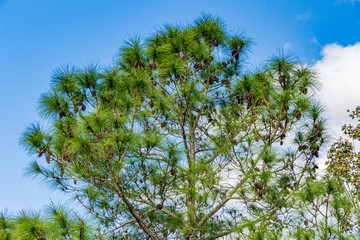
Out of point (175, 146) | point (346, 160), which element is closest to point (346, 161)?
point (346, 160)

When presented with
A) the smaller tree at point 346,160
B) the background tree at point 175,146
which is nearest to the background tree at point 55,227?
the background tree at point 175,146

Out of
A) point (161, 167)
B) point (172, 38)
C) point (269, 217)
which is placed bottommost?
point (269, 217)

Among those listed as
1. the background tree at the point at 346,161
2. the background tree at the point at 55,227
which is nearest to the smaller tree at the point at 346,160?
the background tree at the point at 346,161

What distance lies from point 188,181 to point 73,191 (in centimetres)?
104

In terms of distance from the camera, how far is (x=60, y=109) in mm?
3398

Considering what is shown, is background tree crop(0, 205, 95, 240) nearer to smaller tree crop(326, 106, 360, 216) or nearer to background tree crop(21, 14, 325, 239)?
background tree crop(21, 14, 325, 239)

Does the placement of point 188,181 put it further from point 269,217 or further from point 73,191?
point 73,191

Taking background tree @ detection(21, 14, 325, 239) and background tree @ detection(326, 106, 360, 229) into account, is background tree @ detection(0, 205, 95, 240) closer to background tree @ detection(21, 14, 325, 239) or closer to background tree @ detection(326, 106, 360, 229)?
background tree @ detection(21, 14, 325, 239)

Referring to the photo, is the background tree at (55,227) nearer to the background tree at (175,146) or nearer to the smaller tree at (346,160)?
the background tree at (175,146)

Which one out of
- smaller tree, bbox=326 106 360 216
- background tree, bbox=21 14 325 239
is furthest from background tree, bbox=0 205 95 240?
smaller tree, bbox=326 106 360 216

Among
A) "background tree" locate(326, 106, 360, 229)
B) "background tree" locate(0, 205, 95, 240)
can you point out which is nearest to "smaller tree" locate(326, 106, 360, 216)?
"background tree" locate(326, 106, 360, 229)

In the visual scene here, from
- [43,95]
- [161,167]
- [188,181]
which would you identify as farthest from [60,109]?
[188,181]

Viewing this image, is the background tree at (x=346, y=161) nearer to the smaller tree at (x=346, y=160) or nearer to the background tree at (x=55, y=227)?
the smaller tree at (x=346, y=160)

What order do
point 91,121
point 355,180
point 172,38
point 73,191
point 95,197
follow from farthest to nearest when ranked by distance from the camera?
point 355,180 < point 172,38 < point 95,197 < point 73,191 < point 91,121
